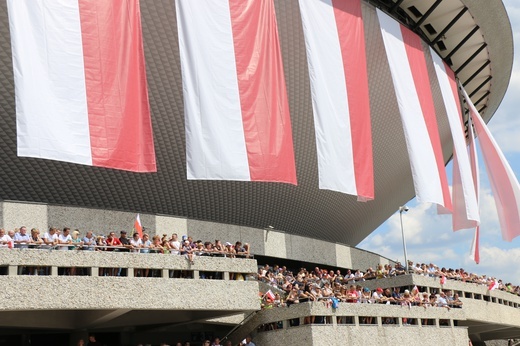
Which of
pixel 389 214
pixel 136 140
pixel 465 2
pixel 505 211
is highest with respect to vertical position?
pixel 465 2

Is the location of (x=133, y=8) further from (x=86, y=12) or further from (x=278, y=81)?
(x=278, y=81)

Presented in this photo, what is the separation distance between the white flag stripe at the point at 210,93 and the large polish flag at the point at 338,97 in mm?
3199

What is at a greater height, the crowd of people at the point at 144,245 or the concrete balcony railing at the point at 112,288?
the crowd of people at the point at 144,245

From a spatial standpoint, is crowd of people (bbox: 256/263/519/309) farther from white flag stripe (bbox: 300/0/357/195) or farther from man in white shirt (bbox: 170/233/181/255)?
man in white shirt (bbox: 170/233/181/255)

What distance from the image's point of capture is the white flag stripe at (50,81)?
51.2 ft

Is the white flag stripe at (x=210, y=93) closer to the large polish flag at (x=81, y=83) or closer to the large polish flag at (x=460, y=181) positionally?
the large polish flag at (x=81, y=83)

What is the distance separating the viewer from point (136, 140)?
17484 millimetres

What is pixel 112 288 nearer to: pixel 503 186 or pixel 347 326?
pixel 347 326

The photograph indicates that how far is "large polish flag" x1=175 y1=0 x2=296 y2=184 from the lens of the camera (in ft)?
61.1

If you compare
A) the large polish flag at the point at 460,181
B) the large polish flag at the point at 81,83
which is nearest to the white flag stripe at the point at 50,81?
the large polish flag at the point at 81,83

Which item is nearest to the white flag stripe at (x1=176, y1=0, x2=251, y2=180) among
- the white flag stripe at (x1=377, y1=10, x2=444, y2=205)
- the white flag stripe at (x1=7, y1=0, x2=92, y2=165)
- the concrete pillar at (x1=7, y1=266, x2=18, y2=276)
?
the white flag stripe at (x1=7, y1=0, x2=92, y2=165)

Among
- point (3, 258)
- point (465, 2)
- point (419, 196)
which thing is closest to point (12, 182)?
point (3, 258)

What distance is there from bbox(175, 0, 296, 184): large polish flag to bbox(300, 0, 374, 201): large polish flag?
1475 millimetres

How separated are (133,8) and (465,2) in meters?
17.4
